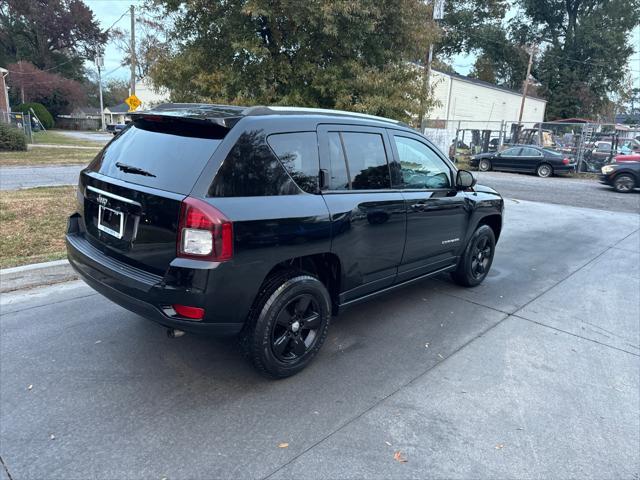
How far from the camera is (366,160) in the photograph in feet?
12.2

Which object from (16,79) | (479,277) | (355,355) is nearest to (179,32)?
(479,277)

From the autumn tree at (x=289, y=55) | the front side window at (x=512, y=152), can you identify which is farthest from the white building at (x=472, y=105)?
the autumn tree at (x=289, y=55)

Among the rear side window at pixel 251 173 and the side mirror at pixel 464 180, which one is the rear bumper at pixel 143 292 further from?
the side mirror at pixel 464 180

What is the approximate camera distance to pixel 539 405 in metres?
3.09

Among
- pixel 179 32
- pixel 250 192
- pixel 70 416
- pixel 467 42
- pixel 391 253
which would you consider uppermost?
pixel 467 42

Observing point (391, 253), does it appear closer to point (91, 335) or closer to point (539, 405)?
point (539, 405)

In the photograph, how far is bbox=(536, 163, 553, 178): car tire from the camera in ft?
69.2

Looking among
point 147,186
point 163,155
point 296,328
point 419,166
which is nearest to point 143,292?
point 147,186

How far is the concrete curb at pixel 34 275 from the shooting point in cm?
472

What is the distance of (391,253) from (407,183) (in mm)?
682

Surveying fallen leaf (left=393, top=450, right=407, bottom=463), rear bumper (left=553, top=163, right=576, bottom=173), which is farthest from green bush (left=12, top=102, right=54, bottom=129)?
fallen leaf (left=393, top=450, right=407, bottom=463)

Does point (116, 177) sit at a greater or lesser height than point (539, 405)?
greater

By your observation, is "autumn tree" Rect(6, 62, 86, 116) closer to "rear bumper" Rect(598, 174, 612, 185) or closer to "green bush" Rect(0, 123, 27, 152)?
"green bush" Rect(0, 123, 27, 152)

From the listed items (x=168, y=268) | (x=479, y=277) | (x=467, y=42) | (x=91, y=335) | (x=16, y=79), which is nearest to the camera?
(x=168, y=268)
